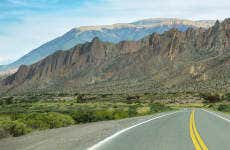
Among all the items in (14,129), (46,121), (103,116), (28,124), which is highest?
(14,129)

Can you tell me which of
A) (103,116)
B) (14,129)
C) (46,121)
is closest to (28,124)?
(46,121)

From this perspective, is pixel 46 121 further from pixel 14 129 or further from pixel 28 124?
pixel 14 129

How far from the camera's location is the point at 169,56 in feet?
626

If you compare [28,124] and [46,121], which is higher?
[28,124]

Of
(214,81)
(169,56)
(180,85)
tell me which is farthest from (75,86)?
(214,81)

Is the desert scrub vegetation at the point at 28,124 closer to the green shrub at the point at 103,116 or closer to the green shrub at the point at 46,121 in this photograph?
the green shrub at the point at 46,121

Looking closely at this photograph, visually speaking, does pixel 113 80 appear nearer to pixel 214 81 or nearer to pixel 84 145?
pixel 214 81

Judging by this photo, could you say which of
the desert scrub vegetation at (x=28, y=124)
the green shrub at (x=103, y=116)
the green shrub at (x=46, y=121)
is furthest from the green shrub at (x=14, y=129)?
the green shrub at (x=103, y=116)

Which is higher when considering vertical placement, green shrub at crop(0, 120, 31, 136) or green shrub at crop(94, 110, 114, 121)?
green shrub at crop(0, 120, 31, 136)

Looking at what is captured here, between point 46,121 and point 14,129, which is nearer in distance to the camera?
point 14,129

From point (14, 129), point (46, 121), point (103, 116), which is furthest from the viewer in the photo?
point (103, 116)

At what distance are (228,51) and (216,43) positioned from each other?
15.9 metres

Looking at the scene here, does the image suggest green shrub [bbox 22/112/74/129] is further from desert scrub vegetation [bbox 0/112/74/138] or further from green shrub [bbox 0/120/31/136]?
green shrub [bbox 0/120/31/136]

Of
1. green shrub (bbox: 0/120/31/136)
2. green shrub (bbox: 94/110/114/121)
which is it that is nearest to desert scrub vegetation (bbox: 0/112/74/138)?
green shrub (bbox: 0/120/31/136)
